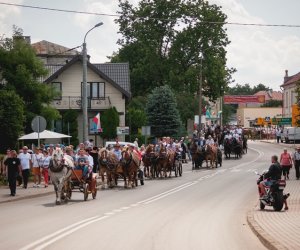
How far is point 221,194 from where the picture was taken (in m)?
28.1

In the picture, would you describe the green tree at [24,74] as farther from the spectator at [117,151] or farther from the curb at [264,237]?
the curb at [264,237]

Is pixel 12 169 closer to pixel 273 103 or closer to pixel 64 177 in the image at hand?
pixel 64 177

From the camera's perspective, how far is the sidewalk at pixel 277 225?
13148 millimetres

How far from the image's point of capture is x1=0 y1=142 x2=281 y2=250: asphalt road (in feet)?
45.5

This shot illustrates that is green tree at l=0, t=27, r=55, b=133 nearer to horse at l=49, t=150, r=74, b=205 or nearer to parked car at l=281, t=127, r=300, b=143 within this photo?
horse at l=49, t=150, r=74, b=205

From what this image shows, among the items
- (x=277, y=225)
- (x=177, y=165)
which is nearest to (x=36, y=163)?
(x=177, y=165)

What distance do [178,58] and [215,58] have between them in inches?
156

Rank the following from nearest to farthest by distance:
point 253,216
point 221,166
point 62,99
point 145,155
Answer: point 253,216, point 145,155, point 221,166, point 62,99

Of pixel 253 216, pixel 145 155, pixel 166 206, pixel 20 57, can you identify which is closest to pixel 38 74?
pixel 20 57

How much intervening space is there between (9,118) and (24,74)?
8.54 metres

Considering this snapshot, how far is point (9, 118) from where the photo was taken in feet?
112

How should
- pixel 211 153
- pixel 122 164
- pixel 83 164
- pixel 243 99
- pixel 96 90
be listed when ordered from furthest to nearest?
pixel 243 99 → pixel 96 90 → pixel 211 153 → pixel 122 164 → pixel 83 164

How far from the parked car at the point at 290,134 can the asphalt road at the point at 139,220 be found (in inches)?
2144

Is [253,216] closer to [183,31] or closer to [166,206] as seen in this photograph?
[166,206]
